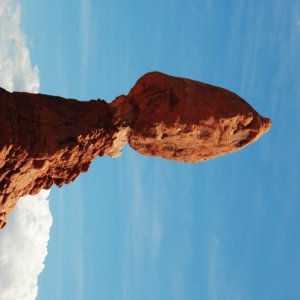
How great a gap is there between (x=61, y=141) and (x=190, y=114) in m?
4.79

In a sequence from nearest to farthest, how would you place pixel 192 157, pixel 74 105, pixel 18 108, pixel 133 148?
pixel 18 108, pixel 74 105, pixel 133 148, pixel 192 157

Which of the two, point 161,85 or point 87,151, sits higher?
point 161,85

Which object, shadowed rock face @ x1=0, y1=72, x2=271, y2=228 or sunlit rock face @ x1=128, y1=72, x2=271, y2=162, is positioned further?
sunlit rock face @ x1=128, y1=72, x2=271, y2=162

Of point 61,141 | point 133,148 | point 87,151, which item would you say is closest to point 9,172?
point 61,141

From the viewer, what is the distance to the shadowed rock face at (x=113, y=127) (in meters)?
15.8

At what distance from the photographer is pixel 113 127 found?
18.0m

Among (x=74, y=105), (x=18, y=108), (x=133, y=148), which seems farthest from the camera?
(x=133, y=148)

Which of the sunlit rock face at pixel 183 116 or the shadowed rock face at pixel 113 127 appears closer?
the shadowed rock face at pixel 113 127

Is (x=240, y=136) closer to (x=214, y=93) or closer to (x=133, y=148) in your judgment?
(x=214, y=93)

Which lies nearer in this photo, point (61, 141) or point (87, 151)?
point (61, 141)

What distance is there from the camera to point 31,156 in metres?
15.6

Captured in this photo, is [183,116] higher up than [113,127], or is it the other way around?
[183,116]

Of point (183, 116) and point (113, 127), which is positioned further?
point (113, 127)

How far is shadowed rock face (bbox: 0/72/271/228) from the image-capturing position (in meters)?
15.8
